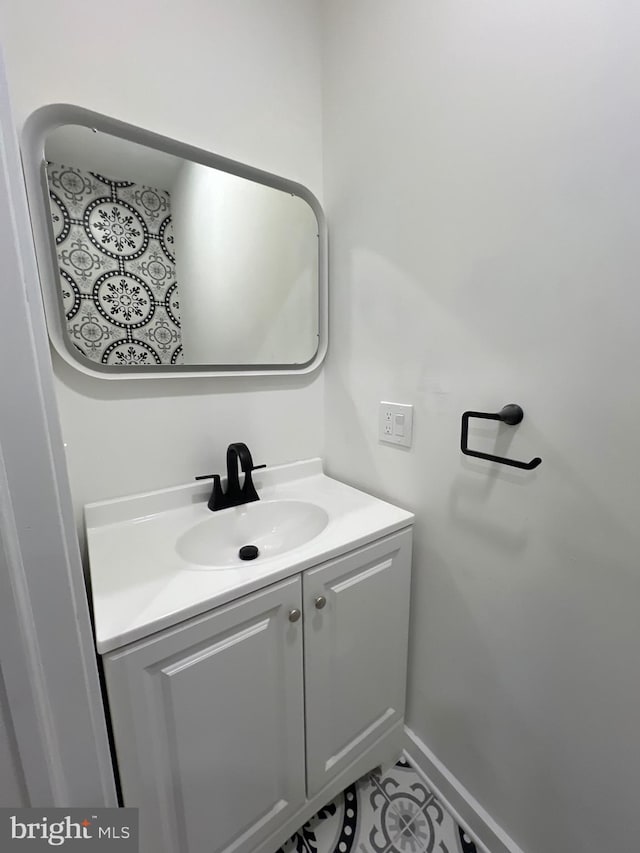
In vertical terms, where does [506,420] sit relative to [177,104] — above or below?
below

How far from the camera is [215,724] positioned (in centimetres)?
71

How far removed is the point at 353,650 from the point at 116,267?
3.85 feet

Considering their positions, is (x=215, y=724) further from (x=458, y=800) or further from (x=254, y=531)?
(x=458, y=800)

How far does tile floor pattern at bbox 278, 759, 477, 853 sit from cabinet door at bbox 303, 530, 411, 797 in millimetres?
165

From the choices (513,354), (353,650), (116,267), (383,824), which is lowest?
(383,824)

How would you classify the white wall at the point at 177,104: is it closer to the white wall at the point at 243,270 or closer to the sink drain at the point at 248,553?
the white wall at the point at 243,270

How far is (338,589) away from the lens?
0.87m

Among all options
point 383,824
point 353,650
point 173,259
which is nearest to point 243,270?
point 173,259

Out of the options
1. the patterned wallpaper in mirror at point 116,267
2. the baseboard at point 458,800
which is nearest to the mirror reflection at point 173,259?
the patterned wallpaper in mirror at point 116,267

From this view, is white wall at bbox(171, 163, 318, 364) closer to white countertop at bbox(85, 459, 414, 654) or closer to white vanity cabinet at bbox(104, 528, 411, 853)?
white countertop at bbox(85, 459, 414, 654)

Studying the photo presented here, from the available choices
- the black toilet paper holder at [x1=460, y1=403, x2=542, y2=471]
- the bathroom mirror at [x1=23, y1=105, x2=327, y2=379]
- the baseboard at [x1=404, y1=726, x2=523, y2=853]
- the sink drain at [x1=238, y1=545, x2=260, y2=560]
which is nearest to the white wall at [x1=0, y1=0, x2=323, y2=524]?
the bathroom mirror at [x1=23, y1=105, x2=327, y2=379]

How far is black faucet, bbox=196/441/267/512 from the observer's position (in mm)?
1055

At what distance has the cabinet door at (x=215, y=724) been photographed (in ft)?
2.04

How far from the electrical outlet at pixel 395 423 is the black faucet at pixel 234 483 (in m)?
0.42
